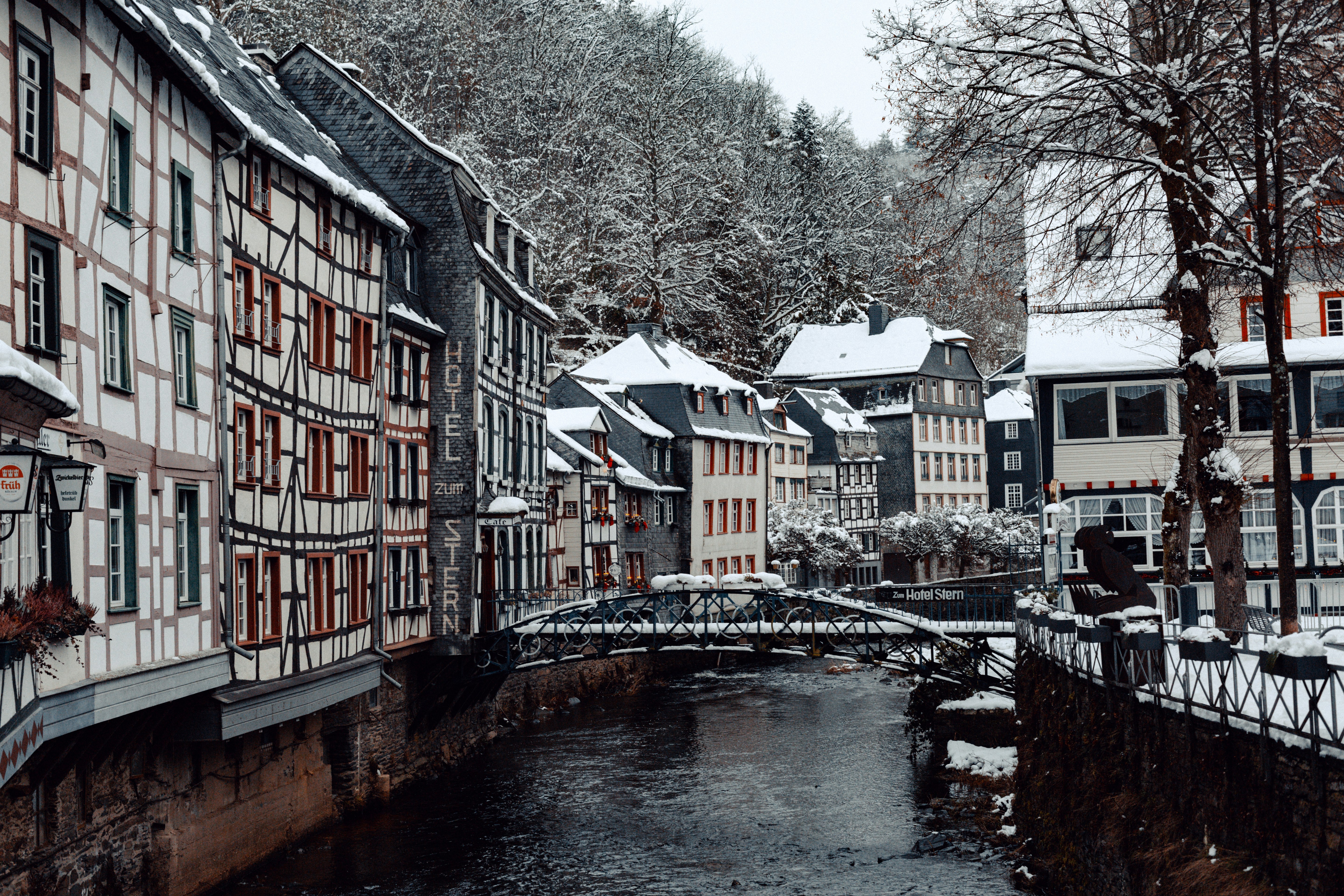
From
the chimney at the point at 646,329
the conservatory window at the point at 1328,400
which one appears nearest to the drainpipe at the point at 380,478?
the conservatory window at the point at 1328,400

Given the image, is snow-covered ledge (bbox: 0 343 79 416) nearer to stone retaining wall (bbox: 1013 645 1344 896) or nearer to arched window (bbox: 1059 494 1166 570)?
stone retaining wall (bbox: 1013 645 1344 896)

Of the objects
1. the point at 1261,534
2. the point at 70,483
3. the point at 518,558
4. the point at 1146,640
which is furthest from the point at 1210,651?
the point at 518,558

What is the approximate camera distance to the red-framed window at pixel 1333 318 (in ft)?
101

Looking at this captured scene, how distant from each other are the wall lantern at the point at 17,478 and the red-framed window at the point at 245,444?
9.46 m

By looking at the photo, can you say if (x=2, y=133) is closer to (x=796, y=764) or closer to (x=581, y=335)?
(x=796, y=764)

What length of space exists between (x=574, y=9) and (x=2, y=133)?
157 feet

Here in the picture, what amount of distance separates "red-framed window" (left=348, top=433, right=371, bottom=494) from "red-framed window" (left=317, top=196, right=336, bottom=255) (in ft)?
10.8

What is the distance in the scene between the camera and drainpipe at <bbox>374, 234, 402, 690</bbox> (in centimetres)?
2570

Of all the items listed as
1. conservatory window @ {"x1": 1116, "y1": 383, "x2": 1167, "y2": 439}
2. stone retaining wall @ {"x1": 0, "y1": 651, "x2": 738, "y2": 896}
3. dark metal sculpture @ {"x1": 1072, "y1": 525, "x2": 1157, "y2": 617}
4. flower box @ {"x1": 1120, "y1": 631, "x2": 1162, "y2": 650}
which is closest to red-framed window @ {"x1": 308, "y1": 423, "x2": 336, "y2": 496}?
stone retaining wall @ {"x1": 0, "y1": 651, "x2": 738, "y2": 896}

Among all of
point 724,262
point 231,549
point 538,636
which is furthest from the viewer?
point 724,262

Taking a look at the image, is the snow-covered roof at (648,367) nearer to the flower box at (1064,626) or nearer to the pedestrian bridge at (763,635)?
the pedestrian bridge at (763,635)

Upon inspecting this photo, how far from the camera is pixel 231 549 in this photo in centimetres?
1930

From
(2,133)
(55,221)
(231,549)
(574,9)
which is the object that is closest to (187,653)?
(231,549)

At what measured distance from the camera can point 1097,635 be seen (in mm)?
14883
